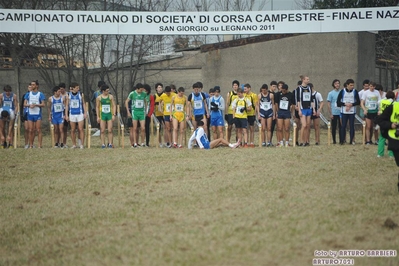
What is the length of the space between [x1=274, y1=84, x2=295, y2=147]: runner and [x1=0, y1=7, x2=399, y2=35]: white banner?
488 centimetres

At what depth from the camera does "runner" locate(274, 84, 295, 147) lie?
20.6 metres

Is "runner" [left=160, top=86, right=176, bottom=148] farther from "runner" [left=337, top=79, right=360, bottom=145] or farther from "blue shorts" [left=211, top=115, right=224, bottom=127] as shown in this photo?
"runner" [left=337, top=79, right=360, bottom=145]

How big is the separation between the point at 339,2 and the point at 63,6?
16.7 m

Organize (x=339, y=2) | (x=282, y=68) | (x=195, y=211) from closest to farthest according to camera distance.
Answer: (x=195, y=211) < (x=282, y=68) < (x=339, y=2)

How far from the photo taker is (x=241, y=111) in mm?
20578

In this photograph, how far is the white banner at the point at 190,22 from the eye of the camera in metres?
24.7

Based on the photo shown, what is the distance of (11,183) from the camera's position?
14.0m

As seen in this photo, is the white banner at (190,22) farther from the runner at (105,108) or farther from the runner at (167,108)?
the runner at (105,108)

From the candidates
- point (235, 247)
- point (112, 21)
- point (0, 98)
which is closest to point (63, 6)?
point (112, 21)

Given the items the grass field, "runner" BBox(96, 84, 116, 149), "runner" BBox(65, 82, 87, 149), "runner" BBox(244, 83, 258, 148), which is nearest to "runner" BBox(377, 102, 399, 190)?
the grass field

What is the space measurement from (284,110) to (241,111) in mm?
1385

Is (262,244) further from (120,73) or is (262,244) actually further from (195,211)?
(120,73)

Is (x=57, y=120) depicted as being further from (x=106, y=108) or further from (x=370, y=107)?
(x=370, y=107)

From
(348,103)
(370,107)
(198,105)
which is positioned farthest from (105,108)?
(370,107)
